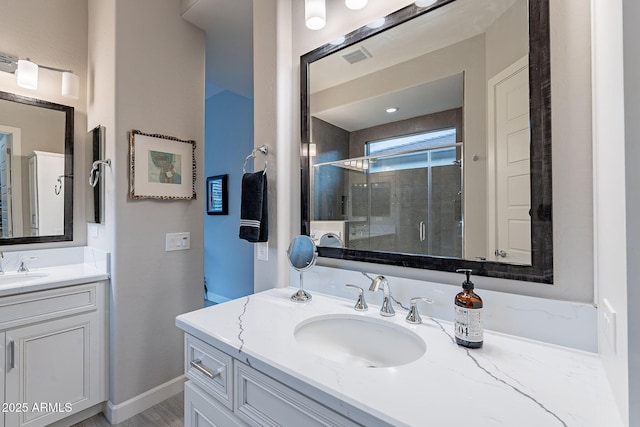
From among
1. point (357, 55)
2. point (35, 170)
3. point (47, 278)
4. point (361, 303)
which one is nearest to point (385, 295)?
point (361, 303)

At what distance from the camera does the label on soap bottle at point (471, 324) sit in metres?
0.83

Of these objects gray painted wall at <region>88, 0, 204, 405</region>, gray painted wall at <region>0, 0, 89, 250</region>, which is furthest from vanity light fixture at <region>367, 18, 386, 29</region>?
gray painted wall at <region>0, 0, 89, 250</region>

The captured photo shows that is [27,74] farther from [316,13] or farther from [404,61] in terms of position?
[404,61]

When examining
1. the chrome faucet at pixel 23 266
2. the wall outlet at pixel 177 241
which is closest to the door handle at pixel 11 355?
the chrome faucet at pixel 23 266

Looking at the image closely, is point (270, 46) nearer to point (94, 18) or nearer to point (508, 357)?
point (94, 18)

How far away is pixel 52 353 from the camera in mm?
1641

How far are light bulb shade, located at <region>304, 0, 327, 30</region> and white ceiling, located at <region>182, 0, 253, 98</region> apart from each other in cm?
94

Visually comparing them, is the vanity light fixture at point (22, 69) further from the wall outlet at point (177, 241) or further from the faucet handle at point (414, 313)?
the faucet handle at point (414, 313)

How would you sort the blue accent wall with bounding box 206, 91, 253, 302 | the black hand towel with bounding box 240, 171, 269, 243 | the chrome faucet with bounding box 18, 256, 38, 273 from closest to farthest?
the black hand towel with bounding box 240, 171, 269, 243
the chrome faucet with bounding box 18, 256, 38, 273
the blue accent wall with bounding box 206, 91, 253, 302

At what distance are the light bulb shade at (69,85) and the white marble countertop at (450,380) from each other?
2.01 m

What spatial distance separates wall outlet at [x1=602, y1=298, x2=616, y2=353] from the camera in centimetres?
62

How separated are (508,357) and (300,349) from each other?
0.56m

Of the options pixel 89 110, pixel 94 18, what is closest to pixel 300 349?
pixel 89 110

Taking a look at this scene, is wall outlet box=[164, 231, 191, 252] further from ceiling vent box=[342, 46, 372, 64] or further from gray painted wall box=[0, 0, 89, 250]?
ceiling vent box=[342, 46, 372, 64]
